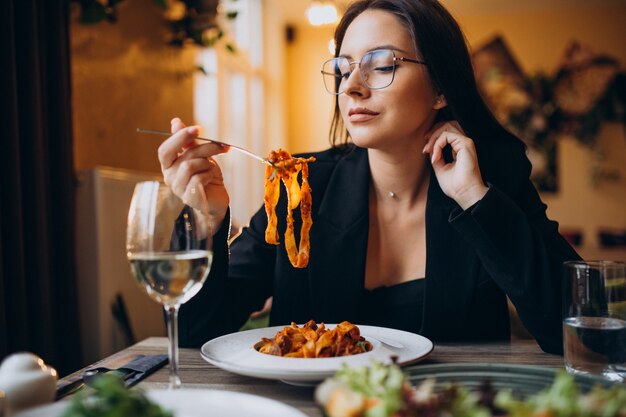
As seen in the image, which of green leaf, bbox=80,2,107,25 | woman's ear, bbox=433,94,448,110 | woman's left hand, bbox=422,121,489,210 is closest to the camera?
woman's left hand, bbox=422,121,489,210

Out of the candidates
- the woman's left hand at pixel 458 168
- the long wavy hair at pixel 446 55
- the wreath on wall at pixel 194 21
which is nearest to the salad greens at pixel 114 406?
the woman's left hand at pixel 458 168

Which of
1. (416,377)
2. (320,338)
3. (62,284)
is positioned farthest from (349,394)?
(62,284)

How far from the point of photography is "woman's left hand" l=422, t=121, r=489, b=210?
4.53 feet

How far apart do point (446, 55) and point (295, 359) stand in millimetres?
1016

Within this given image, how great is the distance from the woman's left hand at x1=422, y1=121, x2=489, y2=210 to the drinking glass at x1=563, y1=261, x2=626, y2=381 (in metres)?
0.48

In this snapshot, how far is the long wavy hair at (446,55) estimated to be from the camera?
1.53m

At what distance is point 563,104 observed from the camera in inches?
264

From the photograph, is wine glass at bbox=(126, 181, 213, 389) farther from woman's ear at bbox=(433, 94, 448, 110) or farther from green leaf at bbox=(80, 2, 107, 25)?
green leaf at bbox=(80, 2, 107, 25)

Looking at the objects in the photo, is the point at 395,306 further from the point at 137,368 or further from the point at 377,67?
the point at 137,368

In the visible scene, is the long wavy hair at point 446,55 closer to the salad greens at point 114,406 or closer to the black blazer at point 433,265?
the black blazer at point 433,265

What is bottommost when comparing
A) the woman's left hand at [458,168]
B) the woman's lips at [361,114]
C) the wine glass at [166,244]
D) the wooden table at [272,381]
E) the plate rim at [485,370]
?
the wooden table at [272,381]

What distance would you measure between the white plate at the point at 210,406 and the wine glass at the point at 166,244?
69mm

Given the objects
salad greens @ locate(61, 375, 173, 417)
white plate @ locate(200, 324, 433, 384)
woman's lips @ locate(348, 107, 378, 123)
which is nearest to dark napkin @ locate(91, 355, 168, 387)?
white plate @ locate(200, 324, 433, 384)

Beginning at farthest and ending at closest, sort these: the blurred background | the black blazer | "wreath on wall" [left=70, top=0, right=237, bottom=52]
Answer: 1. "wreath on wall" [left=70, top=0, right=237, bottom=52]
2. the blurred background
3. the black blazer
